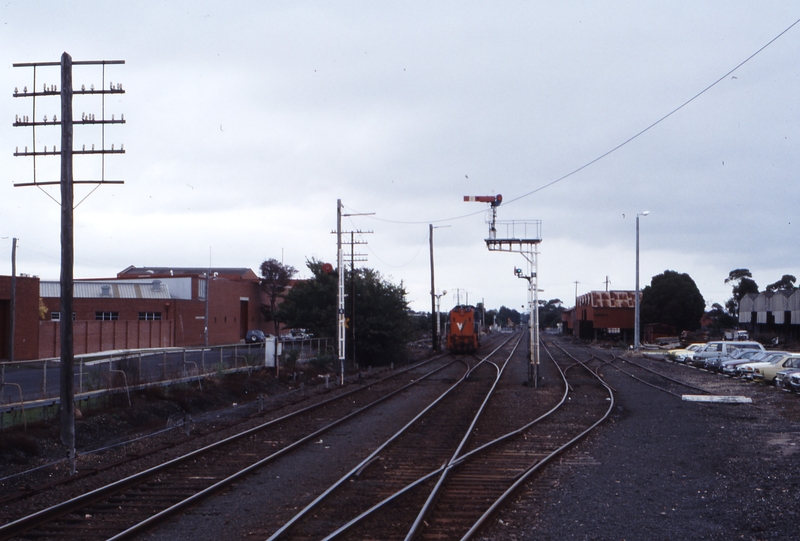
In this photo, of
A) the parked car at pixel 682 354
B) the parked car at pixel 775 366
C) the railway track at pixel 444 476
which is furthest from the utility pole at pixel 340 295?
Result: the parked car at pixel 682 354

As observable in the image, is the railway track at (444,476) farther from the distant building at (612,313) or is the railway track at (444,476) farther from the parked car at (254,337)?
the distant building at (612,313)

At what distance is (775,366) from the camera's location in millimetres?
29609

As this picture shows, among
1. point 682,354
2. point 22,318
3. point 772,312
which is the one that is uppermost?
point 772,312

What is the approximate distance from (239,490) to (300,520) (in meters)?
2.22

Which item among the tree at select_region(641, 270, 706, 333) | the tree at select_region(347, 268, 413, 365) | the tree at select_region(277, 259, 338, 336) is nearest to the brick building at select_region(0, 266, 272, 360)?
the tree at select_region(277, 259, 338, 336)

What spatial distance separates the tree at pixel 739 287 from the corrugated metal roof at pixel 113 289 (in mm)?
85539

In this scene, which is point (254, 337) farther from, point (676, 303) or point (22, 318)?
point (676, 303)

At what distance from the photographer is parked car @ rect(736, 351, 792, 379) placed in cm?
3050

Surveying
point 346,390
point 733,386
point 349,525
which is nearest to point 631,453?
point 349,525

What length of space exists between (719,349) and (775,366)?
10133mm

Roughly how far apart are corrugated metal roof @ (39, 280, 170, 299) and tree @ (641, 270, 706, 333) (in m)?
57.2

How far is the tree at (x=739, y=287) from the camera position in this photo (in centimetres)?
11475

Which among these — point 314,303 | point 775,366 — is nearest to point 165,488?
point 775,366

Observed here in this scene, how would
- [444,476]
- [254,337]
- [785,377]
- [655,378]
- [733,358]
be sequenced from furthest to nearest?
[254,337]
[733,358]
[655,378]
[785,377]
[444,476]
